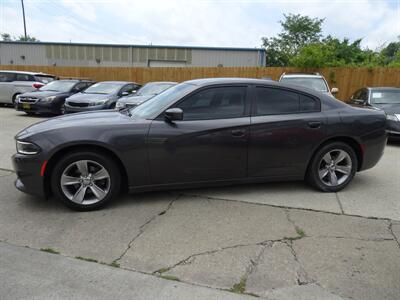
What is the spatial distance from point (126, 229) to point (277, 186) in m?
2.34

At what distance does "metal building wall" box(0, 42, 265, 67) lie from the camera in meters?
26.6

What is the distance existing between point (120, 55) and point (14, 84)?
1604 centimetres

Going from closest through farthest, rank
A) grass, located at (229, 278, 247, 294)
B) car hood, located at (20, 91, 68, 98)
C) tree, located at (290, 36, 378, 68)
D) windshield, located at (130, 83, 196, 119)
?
grass, located at (229, 278, 247, 294) → windshield, located at (130, 83, 196, 119) → car hood, located at (20, 91, 68, 98) → tree, located at (290, 36, 378, 68)

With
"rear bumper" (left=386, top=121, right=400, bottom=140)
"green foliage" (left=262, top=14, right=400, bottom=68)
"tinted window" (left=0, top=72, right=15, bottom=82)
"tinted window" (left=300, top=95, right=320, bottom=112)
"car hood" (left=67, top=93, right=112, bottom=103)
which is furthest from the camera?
"green foliage" (left=262, top=14, right=400, bottom=68)

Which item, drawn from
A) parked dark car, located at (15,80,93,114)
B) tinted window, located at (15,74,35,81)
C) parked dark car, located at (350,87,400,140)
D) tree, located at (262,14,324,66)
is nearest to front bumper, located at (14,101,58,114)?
parked dark car, located at (15,80,93,114)

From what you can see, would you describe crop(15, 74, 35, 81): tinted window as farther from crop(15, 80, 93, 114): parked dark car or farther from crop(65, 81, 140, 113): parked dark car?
crop(65, 81, 140, 113): parked dark car

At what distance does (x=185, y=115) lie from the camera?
384 cm

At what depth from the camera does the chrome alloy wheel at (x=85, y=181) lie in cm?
361

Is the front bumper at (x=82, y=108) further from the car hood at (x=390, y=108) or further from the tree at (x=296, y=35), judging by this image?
the tree at (x=296, y=35)

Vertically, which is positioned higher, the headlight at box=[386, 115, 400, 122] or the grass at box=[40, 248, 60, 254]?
the headlight at box=[386, 115, 400, 122]

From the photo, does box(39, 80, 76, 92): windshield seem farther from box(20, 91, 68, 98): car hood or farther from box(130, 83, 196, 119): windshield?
box(130, 83, 196, 119): windshield

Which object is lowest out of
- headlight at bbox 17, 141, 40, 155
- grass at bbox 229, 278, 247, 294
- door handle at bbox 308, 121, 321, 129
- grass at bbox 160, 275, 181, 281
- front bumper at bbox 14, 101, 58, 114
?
grass at bbox 160, 275, 181, 281

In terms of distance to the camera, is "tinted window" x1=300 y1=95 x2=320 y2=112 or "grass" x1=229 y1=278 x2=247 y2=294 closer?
"grass" x1=229 y1=278 x2=247 y2=294

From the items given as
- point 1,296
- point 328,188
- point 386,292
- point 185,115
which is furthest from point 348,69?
point 1,296
